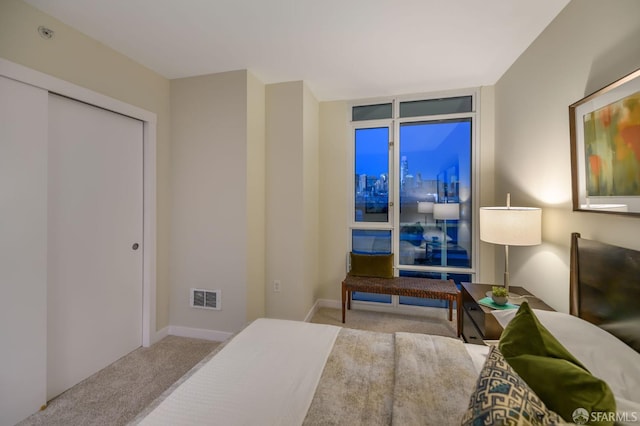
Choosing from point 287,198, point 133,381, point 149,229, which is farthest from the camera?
point 287,198

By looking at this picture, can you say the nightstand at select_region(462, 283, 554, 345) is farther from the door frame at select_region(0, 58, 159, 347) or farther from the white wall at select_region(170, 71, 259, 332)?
the door frame at select_region(0, 58, 159, 347)

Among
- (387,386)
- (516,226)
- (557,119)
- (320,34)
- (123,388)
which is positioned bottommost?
(123,388)

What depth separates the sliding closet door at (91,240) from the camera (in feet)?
6.13

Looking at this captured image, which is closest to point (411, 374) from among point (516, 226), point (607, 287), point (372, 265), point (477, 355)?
point (477, 355)

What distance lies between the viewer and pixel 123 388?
1933 mm

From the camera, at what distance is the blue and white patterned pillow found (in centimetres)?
60

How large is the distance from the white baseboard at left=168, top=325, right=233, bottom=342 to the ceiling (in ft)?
8.40

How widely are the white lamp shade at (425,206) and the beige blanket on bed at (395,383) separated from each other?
1957mm

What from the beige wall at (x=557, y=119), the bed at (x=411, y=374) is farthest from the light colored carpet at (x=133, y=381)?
the beige wall at (x=557, y=119)

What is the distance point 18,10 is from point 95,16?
38 centimetres

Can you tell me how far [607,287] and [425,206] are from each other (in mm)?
1999

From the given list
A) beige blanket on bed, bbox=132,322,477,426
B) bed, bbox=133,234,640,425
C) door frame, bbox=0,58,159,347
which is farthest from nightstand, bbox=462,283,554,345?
door frame, bbox=0,58,159,347

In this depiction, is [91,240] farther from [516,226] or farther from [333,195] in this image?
[516,226]

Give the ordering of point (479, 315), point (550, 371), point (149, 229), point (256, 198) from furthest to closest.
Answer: point (256, 198) → point (149, 229) → point (479, 315) → point (550, 371)
